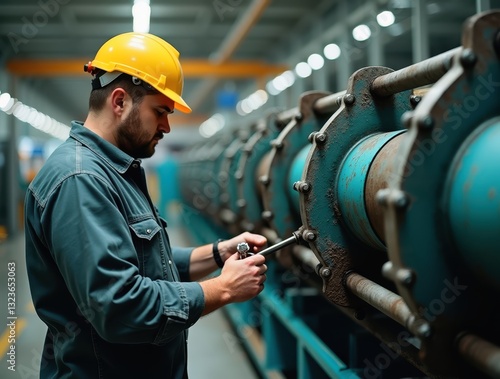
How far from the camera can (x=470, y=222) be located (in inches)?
39.3

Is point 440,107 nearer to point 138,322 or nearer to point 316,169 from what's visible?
point 316,169

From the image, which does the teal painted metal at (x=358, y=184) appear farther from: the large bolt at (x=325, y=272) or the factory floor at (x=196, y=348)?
the factory floor at (x=196, y=348)

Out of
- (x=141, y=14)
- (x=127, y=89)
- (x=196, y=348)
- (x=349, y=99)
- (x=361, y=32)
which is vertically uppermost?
(x=141, y=14)

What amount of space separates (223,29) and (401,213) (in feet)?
29.9

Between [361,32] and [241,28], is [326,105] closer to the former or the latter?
[361,32]

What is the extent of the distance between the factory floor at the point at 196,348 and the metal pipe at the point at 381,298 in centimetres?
192

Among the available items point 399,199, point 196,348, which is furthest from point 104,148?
point 196,348

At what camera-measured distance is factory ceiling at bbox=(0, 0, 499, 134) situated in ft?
21.6

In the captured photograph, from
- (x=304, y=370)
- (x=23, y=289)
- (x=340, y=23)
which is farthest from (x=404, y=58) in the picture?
(x=304, y=370)

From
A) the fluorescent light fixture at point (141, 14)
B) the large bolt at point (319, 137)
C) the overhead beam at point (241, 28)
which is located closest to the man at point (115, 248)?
the large bolt at point (319, 137)

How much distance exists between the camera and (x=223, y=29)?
956 centimetres

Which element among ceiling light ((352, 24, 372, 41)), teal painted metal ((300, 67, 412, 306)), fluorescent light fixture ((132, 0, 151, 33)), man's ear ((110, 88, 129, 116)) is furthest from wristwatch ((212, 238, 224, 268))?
fluorescent light fixture ((132, 0, 151, 33))

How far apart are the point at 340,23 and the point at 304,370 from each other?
620cm

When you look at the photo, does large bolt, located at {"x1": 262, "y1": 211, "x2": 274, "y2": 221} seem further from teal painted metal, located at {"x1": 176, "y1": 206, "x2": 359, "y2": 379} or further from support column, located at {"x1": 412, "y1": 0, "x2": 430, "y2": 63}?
support column, located at {"x1": 412, "y1": 0, "x2": 430, "y2": 63}
